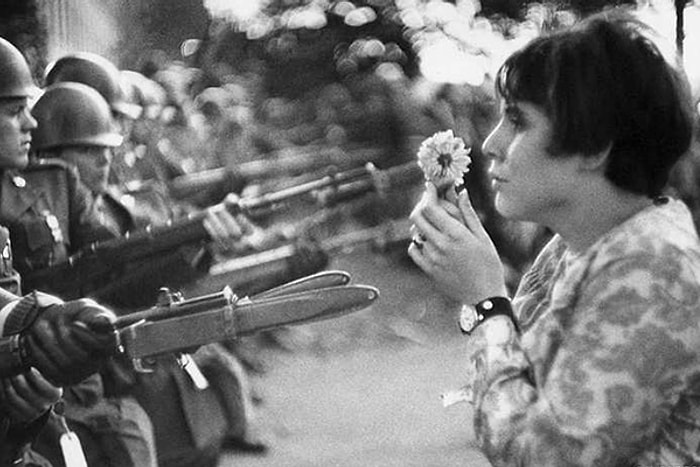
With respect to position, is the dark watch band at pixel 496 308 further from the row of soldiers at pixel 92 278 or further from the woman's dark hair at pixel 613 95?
the row of soldiers at pixel 92 278

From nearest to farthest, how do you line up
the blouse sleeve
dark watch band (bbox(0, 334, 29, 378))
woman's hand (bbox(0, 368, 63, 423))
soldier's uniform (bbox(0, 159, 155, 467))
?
the blouse sleeve, dark watch band (bbox(0, 334, 29, 378)), woman's hand (bbox(0, 368, 63, 423)), soldier's uniform (bbox(0, 159, 155, 467))

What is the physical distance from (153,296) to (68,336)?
1.24ft

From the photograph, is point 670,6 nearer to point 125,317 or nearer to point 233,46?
point 233,46

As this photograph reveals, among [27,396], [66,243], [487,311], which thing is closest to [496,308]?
[487,311]

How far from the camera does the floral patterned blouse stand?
766mm

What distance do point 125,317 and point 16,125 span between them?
329mm

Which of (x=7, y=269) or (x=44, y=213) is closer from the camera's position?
(x=7, y=269)

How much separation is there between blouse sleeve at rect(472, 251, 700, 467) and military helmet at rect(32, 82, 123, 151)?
94 cm

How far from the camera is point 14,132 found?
4.57ft

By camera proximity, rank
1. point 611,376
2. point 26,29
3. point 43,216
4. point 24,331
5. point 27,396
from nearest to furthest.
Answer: point 611,376 < point 24,331 < point 27,396 < point 43,216 < point 26,29

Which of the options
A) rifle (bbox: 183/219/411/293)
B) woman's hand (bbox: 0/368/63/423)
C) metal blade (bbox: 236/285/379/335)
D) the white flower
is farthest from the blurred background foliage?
the white flower

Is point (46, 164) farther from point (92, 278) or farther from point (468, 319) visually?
point (468, 319)

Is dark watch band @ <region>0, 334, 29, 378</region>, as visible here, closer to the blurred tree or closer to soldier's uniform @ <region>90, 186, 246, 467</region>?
soldier's uniform @ <region>90, 186, 246, 467</region>

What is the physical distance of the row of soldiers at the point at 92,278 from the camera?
4.30 ft
